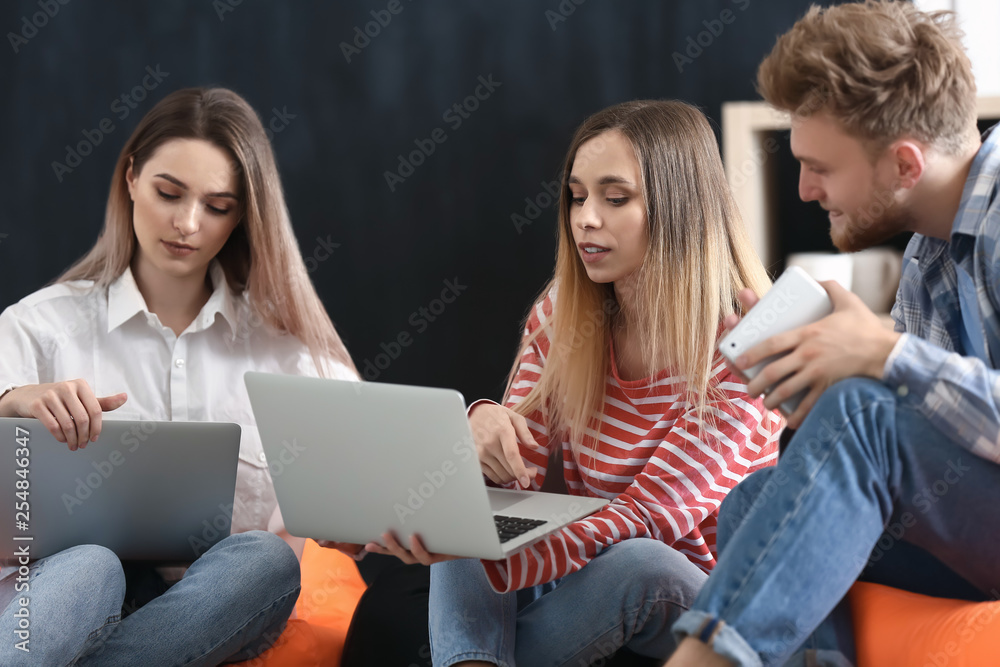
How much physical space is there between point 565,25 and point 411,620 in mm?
1404

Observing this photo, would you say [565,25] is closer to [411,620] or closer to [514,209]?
[514,209]

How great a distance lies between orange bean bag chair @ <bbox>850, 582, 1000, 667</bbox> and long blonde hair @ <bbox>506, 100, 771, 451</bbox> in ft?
1.31

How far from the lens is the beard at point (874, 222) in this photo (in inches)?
43.5

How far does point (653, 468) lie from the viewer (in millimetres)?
1320

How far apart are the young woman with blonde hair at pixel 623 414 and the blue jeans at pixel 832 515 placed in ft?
1.02

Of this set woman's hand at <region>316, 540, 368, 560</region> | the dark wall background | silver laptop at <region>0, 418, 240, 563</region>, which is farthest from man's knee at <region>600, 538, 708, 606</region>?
the dark wall background

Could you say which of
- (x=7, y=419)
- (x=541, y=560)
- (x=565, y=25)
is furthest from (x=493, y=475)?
(x=565, y=25)

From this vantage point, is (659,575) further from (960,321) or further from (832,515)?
(960,321)

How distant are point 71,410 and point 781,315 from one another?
0.94 m

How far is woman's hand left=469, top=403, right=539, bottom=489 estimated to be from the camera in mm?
1282

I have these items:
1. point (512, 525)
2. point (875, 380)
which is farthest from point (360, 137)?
point (875, 380)

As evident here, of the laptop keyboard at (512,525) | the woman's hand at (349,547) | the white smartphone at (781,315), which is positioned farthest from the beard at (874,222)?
the woman's hand at (349,547)

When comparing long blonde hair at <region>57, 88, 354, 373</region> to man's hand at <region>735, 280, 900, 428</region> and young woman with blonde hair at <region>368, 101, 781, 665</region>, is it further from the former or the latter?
man's hand at <region>735, 280, 900, 428</region>

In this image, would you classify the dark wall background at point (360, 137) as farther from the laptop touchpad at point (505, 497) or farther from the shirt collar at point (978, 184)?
the shirt collar at point (978, 184)
